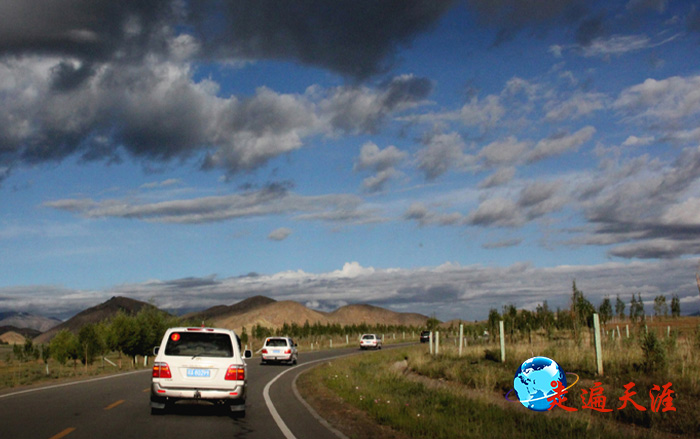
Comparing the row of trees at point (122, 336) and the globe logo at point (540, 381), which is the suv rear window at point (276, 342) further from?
the row of trees at point (122, 336)

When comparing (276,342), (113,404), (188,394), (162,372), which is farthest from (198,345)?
(276,342)

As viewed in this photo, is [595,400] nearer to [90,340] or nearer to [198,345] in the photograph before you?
[198,345]

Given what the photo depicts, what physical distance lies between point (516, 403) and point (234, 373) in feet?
26.4

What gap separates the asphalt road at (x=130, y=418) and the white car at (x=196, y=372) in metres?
0.43

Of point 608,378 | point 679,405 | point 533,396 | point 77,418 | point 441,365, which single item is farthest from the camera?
point 441,365

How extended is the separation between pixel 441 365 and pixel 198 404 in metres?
14.6

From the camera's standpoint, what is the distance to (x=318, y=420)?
515 inches

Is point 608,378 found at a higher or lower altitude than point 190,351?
lower

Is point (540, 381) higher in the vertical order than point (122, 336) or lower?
higher

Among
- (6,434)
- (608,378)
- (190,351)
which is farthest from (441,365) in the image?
(6,434)

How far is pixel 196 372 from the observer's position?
Result: 42.1 feet

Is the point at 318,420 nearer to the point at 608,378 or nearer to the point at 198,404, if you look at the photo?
the point at 198,404

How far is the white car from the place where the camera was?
1270 centimetres

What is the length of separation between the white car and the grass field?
2737mm
